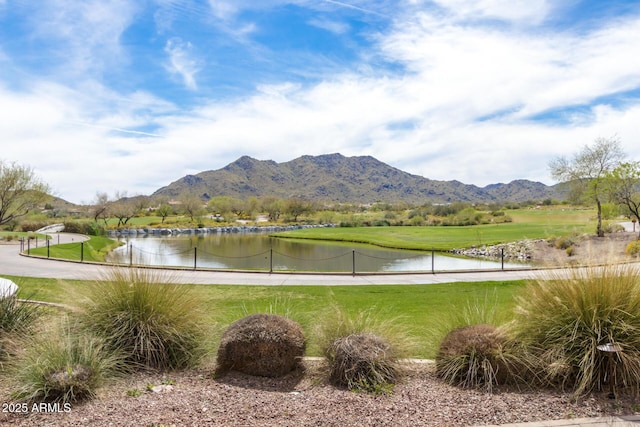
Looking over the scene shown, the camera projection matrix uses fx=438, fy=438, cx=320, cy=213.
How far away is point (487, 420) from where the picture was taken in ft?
13.2

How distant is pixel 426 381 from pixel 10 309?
5358 mm

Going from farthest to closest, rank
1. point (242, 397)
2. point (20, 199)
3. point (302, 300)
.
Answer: point (20, 199), point (302, 300), point (242, 397)

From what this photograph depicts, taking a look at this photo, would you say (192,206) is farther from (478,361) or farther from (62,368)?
(478,361)

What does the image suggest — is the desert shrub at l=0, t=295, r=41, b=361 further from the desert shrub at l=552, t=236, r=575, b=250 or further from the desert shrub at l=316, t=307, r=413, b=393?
the desert shrub at l=552, t=236, r=575, b=250

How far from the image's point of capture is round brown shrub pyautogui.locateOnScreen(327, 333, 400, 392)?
15.8 feet

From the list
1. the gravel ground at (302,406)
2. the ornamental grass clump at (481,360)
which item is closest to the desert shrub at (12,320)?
the gravel ground at (302,406)

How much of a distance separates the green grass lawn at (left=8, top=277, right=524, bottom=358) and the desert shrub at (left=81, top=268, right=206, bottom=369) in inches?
19.0

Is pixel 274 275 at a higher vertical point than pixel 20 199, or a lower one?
lower

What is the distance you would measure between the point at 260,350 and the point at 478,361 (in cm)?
249

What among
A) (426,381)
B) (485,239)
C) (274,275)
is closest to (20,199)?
(274,275)

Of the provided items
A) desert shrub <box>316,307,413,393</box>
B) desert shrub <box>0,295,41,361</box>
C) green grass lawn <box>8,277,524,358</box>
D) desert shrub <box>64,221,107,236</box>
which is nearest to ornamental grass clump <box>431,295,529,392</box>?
desert shrub <box>316,307,413,393</box>

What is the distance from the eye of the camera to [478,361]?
4.88m

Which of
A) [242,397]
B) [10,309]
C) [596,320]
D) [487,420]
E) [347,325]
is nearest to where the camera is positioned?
[487,420]

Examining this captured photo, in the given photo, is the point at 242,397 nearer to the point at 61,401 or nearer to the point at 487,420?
the point at 61,401
